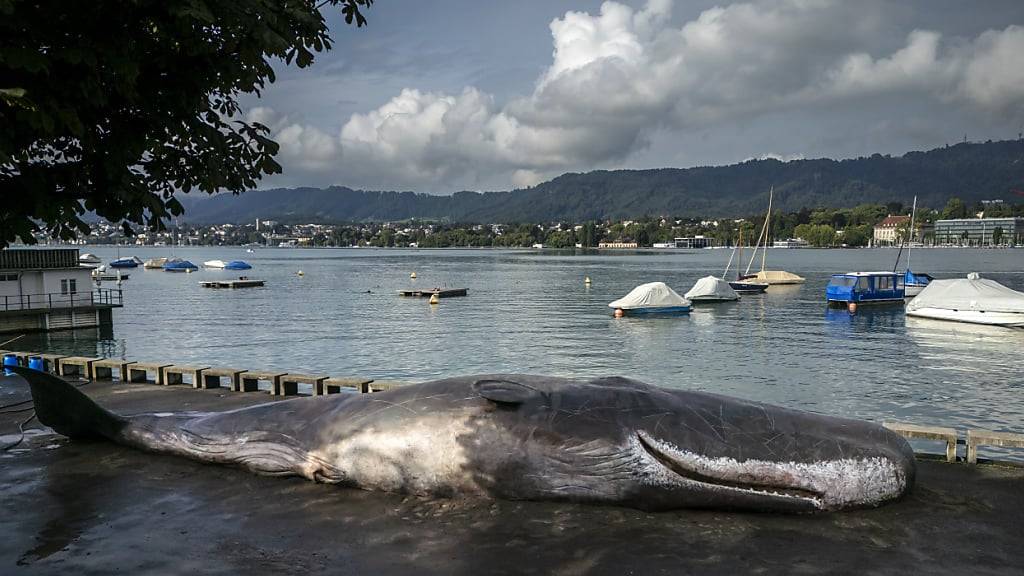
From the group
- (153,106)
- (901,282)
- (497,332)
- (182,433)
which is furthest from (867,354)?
(153,106)

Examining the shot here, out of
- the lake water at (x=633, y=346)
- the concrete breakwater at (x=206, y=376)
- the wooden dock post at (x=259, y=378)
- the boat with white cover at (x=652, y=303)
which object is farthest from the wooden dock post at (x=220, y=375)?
the boat with white cover at (x=652, y=303)

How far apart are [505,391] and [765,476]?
11.9ft

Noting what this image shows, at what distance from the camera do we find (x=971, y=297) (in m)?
58.9

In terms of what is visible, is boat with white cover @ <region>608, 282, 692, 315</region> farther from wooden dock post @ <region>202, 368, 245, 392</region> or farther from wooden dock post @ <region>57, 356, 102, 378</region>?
wooden dock post @ <region>57, 356, 102, 378</region>

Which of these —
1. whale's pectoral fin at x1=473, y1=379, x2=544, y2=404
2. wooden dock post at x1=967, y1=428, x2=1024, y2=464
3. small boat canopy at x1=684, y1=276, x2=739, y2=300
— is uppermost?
whale's pectoral fin at x1=473, y1=379, x2=544, y2=404

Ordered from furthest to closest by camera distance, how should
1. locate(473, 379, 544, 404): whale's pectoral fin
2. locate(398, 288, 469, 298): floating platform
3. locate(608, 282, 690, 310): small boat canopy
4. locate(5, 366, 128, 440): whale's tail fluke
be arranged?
locate(398, 288, 469, 298): floating platform → locate(608, 282, 690, 310): small boat canopy → locate(5, 366, 128, 440): whale's tail fluke → locate(473, 379, 544, 404): whale's pectoral fin

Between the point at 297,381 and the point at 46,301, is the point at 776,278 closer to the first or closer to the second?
the point at 46,301

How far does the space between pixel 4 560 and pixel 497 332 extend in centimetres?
4677

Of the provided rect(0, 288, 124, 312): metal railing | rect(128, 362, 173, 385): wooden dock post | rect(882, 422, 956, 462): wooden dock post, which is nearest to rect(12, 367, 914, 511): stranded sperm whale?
rect(882, 422, 956, 462): wooden dock post

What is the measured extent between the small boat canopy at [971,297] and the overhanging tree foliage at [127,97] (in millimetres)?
62652

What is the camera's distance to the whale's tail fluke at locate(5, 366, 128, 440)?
12367 mm

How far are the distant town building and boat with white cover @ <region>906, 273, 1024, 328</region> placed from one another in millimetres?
69749

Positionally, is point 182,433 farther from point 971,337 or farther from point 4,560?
point 971,337

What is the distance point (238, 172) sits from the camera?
909 cm
